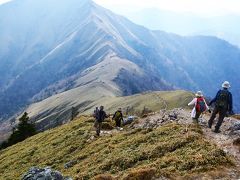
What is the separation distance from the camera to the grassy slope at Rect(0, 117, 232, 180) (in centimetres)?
2630

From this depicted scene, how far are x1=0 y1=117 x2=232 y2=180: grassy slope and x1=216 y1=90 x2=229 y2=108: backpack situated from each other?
2934 mm

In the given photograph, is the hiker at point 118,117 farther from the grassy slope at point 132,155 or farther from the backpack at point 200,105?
the backpack at point 200,105

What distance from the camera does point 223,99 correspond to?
35.3 meters

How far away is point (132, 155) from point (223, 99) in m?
9.47

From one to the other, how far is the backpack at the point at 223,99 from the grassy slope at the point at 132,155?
293cm

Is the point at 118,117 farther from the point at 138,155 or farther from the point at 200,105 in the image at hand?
the point at 138,155

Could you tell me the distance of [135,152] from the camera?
33000 mm

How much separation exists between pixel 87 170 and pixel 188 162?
9.50m

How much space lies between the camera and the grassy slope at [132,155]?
26297 millimetres

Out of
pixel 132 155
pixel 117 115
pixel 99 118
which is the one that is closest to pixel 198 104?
pixel 132 155

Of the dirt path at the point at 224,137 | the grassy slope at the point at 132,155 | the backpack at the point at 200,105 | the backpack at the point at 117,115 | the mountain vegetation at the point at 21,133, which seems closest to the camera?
the dirt path at the point at 224,137

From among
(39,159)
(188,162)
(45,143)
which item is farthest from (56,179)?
(45,143)

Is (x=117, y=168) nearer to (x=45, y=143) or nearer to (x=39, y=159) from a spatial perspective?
(x=39, y=159)

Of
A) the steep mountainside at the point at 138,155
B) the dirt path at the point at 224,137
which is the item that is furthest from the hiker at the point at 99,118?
the dirt path at the point at 224,137
